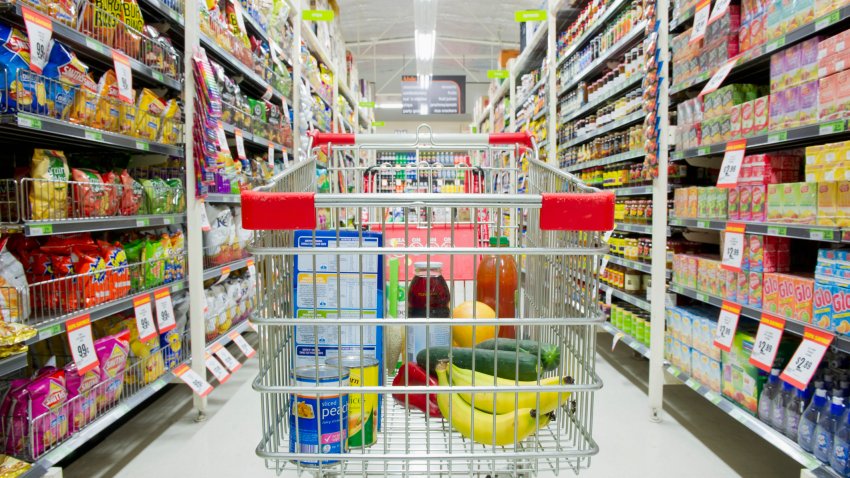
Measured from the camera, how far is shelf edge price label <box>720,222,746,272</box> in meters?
2.15

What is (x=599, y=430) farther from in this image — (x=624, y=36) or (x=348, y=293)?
(x=624, y=36)

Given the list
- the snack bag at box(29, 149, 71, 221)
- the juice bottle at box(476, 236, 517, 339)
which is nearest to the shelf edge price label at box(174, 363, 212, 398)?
the snack bag at box(29, 149, 71, 221)

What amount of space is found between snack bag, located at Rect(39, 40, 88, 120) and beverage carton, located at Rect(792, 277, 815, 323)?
2.67 meters

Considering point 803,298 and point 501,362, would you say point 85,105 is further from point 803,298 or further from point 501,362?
point 803,298

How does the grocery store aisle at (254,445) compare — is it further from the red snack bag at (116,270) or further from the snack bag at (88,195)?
the snack bag at (88,195)

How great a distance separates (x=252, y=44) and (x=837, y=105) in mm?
3294

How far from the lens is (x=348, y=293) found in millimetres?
971

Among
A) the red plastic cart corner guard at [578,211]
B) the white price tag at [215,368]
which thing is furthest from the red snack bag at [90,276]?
the red plastic cart corner guard at [578,211]

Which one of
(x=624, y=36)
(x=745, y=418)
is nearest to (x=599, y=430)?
(x=745, y=418)

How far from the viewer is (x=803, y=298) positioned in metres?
1.83

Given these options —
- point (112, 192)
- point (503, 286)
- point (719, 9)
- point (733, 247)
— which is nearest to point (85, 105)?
point (112, 192)

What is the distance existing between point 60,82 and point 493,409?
1.81 metres

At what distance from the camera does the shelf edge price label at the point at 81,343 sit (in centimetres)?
181

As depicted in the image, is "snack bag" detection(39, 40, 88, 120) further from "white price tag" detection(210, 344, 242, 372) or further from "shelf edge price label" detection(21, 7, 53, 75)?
"white price tag" detection(210, 344, 242, 372)
